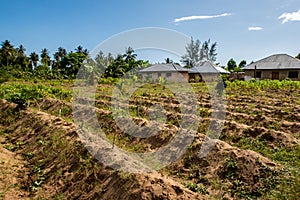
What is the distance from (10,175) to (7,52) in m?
43.0

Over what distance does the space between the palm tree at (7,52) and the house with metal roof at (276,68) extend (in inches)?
1377

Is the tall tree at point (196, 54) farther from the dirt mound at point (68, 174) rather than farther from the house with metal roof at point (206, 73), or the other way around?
the dirt mound at point (68, 174)

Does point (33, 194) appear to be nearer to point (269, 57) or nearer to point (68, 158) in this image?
point (68, 158)

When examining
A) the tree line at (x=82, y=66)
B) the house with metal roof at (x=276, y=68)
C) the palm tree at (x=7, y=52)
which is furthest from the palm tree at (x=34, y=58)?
the house with metal roof at (x=276, y=68)

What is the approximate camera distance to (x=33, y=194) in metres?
5.26

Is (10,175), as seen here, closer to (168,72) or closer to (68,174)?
(68,174)

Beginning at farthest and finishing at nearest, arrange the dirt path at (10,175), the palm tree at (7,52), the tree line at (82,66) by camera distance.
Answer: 1. the palm tree at (7,52)
2. the tree line at (82,66)
3. the dirt path at (10,175)

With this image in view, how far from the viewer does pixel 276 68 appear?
3072 cm

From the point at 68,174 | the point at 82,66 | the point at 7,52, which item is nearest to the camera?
the point at 68,174

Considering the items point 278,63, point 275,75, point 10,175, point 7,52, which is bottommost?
point 10,175

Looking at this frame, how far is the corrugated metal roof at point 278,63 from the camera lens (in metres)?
30.4

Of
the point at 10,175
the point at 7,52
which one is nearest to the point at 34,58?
the point at 7,52

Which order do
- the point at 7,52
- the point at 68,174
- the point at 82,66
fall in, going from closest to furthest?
1. the point at 68,174
2. the point at 82,66
3. the point at 7,52

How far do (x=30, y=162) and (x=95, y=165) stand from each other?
2007 mm
